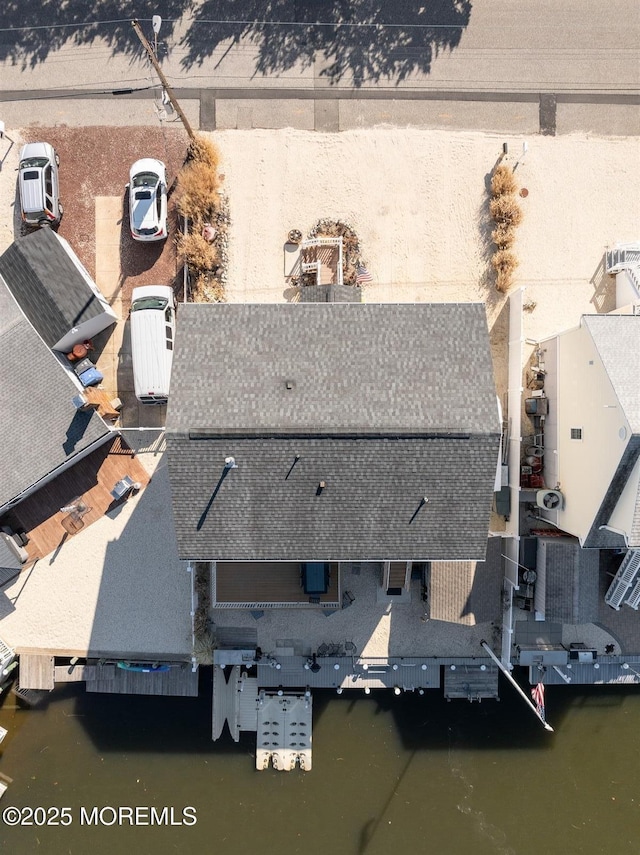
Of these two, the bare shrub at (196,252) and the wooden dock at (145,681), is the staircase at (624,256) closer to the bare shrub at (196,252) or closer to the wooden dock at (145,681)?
the bare shrub at (196,252)

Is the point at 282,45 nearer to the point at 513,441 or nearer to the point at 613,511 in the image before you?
the point at 513,441

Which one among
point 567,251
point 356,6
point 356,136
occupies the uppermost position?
point 356,6

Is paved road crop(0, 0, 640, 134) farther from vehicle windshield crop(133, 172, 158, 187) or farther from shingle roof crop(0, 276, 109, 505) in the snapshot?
shingle roof crop(0, 276, 109, 505)

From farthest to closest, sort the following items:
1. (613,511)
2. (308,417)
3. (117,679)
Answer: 1. (117,679)
2. (613,511)
3. (308,417)

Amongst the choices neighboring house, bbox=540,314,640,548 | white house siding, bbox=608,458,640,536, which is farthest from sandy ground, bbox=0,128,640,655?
white house siding, bbox=608,458,640,536

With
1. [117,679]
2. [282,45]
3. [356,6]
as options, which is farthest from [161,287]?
[117,679]

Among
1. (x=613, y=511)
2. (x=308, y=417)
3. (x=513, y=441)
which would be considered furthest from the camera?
(x=513, y=441)

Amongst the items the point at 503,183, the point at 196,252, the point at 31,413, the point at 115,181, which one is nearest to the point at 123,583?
the point at 31,413
